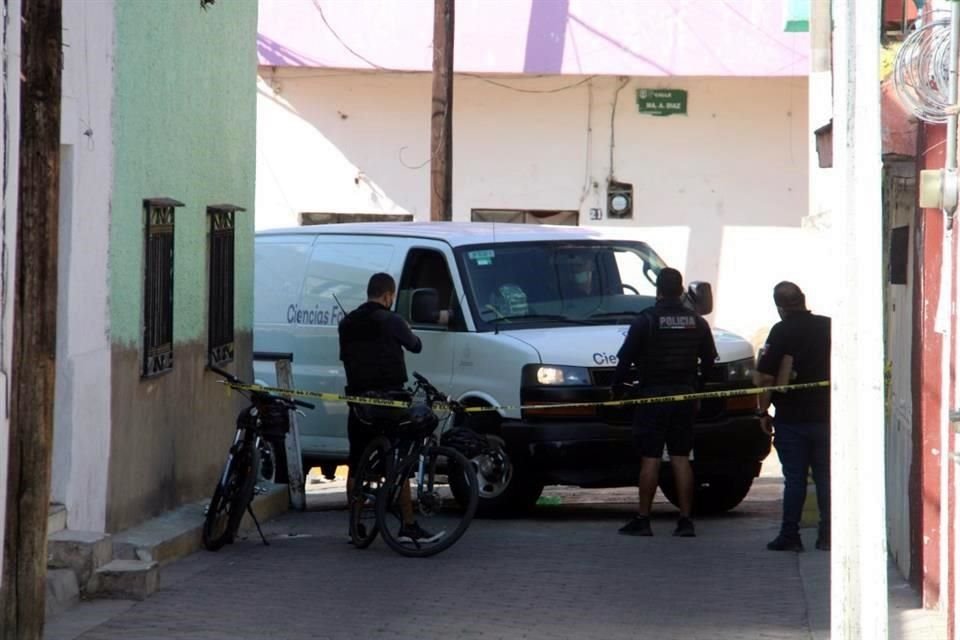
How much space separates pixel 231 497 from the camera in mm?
11516

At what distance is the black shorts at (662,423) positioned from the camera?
12180 millimetres

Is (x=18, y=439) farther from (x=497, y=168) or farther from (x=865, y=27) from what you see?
(x=497, y=168)

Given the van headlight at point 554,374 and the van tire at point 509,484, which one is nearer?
the van headlight at point 554,374

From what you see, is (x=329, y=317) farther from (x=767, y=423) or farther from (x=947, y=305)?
(x=947, y=305)

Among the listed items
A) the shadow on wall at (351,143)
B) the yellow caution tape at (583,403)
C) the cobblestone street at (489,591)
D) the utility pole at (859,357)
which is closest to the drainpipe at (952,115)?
the utility pole at (859,357)

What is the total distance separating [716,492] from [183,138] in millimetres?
4991

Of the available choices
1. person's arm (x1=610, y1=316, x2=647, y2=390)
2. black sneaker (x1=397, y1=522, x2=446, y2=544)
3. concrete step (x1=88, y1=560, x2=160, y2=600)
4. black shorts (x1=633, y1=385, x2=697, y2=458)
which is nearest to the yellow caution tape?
black shorts (x1=633, y1=385, x2=697, y2=458)

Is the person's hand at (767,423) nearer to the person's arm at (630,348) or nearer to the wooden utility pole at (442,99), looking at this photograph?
the person's arm at (630,348)

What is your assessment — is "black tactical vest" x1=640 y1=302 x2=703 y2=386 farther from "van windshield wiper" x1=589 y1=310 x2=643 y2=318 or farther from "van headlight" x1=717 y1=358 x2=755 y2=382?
"van windshield wiper" x1=589 y1=310 x2=643 y2=318

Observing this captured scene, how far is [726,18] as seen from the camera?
2417 centimetres

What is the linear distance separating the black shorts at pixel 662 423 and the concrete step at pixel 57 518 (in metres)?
4.21

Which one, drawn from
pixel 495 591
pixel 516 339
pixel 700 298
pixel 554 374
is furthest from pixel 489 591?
pixel 700 298

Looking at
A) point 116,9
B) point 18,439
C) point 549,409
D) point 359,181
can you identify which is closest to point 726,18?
point 359,181

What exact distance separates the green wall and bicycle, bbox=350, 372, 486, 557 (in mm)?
1667
